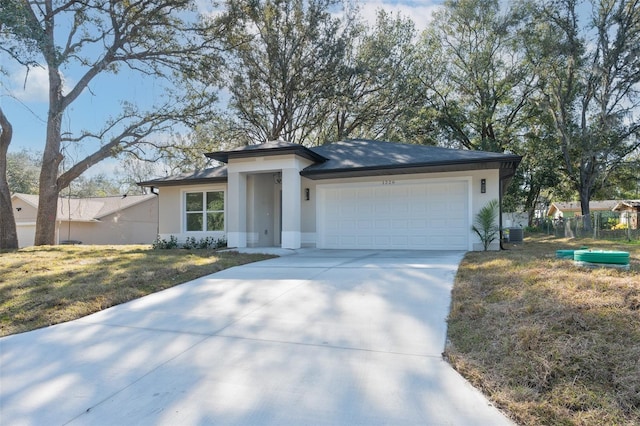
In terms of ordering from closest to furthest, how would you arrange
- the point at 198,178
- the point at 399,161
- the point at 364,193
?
the point at 399,161 < the point at 364,193 < the point at 198,178

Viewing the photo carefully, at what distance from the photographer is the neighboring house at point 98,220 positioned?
2591 cm

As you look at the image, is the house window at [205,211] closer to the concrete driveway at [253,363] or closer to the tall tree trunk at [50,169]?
the tall tree trunk at [50,169]

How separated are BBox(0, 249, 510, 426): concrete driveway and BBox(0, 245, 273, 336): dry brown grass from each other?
463 mm

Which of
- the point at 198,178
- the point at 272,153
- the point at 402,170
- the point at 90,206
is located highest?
the point at 272,153

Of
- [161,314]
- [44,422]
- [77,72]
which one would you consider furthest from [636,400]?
[77,72]

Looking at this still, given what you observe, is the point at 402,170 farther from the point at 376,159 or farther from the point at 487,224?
the point at 487,224

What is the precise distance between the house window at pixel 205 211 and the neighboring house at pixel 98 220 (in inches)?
561

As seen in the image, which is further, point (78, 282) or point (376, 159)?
point (376, 159)

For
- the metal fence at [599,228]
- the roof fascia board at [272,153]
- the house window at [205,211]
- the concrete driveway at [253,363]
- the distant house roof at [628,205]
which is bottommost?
the concrete driveway at [253,363]

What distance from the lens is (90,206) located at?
28.6m

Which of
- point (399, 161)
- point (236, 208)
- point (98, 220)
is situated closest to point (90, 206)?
point (98, 220)

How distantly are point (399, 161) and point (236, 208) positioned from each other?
541 centimetres

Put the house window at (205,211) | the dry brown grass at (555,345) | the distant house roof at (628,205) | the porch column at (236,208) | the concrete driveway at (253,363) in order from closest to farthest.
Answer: the dry brown grass at (555,345), the concrete driveway at (253,363), the porch column at (236,208), the house window at (205,211), the distant house roof at (628,205)

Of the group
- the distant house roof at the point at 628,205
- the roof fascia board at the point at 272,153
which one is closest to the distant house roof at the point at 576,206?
the distant house roof at the point at 628,205
